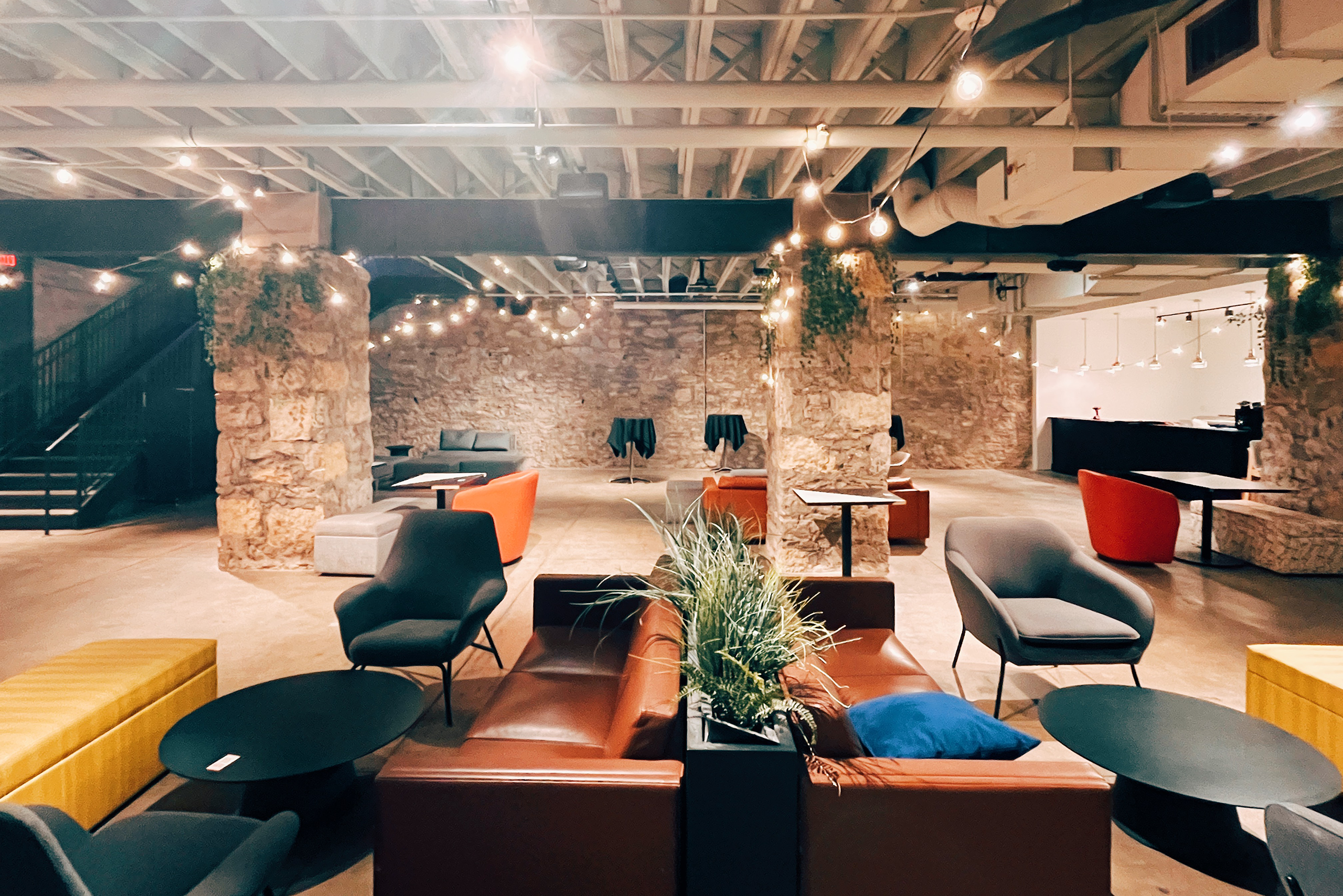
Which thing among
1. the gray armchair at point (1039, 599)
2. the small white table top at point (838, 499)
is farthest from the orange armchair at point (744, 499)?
the gray armchair at point (1039, 599)

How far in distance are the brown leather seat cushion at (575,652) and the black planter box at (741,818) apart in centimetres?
106

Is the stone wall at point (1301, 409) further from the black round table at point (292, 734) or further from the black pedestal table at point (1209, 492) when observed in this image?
the black round table at point (292, 734)

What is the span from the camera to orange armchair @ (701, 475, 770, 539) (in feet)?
19.6

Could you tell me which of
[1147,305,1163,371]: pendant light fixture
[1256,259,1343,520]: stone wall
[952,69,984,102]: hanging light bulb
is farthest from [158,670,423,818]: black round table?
[1147,305,1163,371]: pendant light fixture

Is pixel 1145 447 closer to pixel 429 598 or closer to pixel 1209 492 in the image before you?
pixel 1209 492

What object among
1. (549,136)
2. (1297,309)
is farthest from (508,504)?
(1297,309)

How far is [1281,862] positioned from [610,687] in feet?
5.76

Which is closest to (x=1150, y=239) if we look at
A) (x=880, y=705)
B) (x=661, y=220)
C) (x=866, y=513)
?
(x=866, y=513)

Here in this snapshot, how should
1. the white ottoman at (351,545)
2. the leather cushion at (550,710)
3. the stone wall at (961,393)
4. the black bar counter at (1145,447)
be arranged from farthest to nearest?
the stone wall at (961,393), the black bar counter at (1145,447), the white ottoman at (351,545), the leather cushion at (550,710)

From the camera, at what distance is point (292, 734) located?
1.92 metres

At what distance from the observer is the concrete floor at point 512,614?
296 centimetres

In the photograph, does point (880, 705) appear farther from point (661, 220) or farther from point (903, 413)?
point (903, 413)

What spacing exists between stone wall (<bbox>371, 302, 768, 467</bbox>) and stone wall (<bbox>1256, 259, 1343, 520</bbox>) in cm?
717

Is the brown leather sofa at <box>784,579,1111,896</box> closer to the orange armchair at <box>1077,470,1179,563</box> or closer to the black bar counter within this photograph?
the orange armchair at <box>1077,470,1179,563</box>
